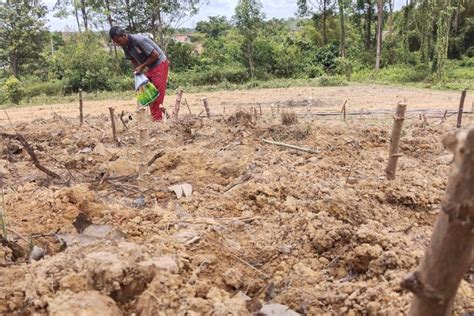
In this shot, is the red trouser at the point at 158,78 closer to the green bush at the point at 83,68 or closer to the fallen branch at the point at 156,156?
the fallen branch at the point at 156,156

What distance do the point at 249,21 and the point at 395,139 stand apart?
63.0 ft

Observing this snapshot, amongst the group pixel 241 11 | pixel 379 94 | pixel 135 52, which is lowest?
pixel 379 94

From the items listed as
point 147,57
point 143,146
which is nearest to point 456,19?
point 147,57

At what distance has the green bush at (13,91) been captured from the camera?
1657cm

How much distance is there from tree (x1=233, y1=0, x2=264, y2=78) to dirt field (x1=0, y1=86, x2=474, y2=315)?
1705 centimetres

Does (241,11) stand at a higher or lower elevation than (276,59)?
higher

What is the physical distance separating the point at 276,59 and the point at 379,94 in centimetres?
899

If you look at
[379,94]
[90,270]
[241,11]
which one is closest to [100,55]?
[241,11]

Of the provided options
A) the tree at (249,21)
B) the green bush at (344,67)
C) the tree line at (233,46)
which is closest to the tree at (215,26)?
the tree line at (233,46)

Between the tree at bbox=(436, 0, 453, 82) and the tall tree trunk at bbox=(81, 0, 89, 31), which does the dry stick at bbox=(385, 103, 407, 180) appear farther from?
the tall tree trunk at bbox=(81, 0, 89, 31)

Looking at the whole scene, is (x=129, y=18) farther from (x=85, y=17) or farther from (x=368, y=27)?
(x=368, y=27)

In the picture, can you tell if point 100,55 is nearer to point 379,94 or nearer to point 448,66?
point 379,94

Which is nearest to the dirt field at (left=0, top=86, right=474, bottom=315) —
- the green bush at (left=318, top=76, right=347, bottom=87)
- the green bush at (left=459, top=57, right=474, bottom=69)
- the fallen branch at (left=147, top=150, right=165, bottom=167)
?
the fallen branch at (left=147, top=150, right=165, bottom=167)

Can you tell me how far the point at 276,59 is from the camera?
2341 cm
